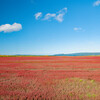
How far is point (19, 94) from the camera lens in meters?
8.30

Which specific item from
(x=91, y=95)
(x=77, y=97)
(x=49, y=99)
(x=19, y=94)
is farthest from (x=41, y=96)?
(x=91, y=95)

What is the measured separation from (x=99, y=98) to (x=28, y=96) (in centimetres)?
503

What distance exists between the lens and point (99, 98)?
25.8 feet

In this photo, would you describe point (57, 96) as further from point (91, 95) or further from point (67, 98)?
point (91, 95)

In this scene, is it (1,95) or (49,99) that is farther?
(1,95)

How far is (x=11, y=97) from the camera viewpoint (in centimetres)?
783

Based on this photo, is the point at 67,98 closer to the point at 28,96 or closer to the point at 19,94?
the point at 28,96

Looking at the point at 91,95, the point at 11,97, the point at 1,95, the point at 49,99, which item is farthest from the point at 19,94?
the point at 91,95

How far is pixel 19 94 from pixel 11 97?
25.2 inches

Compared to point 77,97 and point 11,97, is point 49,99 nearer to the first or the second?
point 77,97

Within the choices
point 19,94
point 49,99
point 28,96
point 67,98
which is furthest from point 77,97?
point 19,94

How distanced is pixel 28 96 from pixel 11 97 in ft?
3.86

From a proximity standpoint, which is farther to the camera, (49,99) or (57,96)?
(57,96)

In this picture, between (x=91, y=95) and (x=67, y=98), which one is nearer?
(x=67, y=98)
